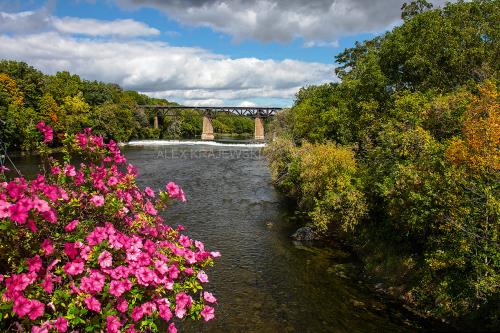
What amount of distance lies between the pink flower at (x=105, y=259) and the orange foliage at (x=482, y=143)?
1285cm

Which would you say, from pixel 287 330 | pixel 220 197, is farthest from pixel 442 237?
pixel 220 197

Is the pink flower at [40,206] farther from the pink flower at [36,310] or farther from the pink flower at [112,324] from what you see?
the pink flower at [112,324]

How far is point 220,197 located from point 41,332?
3046 centimetres

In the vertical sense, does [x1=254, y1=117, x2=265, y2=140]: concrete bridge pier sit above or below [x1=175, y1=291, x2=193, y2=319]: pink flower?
above

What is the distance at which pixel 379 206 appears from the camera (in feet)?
70.7

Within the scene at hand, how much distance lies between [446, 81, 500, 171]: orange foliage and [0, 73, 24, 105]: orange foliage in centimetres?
6727

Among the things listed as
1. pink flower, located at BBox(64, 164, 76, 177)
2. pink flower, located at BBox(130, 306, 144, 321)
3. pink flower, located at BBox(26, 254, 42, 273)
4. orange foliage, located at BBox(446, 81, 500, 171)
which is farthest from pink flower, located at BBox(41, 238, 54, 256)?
orange foliage, located at BBox(446, 81, 500, 171)

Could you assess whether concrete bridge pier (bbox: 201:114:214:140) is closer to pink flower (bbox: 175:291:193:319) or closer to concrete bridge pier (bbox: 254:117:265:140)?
concrete bridge pier (bbox: 254:117:265:140)

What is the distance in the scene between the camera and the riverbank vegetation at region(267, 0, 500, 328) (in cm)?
1342

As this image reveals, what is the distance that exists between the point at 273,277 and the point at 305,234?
6.33m

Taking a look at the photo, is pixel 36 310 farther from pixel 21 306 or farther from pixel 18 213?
pixel 18 213

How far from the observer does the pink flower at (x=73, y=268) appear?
484cm

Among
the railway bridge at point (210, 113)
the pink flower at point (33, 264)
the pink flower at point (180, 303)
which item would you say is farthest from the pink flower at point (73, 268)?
the railway bridge at point (210, 113)

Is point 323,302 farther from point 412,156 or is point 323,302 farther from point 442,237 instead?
point 412,156
